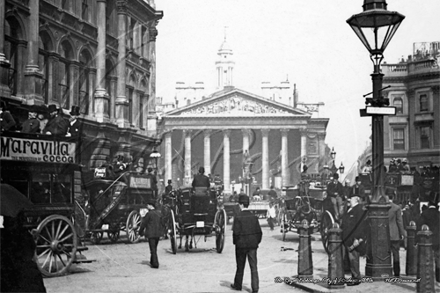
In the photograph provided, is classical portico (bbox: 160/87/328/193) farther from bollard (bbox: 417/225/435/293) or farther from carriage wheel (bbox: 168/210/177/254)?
bollard (bbox: 417/225/435/293)

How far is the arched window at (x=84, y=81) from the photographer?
26250mm

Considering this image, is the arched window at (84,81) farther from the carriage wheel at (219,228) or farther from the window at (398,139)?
the window at (398,139)

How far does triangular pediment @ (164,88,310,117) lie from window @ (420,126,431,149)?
1816 centimetres

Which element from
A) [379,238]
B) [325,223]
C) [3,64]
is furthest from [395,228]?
[3,64]

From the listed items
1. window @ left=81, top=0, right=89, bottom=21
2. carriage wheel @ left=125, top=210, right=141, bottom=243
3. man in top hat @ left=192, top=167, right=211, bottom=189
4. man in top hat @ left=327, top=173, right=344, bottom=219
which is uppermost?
window @ left=81, top=0, right=89, bottom=21

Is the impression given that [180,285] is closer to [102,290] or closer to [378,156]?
[102,290]

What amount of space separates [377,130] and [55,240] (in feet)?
19.3

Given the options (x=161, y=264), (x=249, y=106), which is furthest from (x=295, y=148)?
(x=161, y=264)

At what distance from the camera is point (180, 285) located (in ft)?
37.7

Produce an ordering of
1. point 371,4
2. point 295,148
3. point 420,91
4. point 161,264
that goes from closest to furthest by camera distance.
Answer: point 371,4 < point 161,264 < point 420,91 < point 295,148

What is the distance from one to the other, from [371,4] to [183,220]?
30.1ft

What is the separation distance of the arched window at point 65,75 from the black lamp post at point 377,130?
51.9ft

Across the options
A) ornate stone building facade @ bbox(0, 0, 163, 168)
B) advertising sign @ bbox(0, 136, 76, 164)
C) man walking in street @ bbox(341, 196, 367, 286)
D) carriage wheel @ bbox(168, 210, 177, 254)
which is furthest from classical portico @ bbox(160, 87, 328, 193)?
man walking in street @ bbox(341, 196, 367, 286)

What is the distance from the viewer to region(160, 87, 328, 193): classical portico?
213 ft
